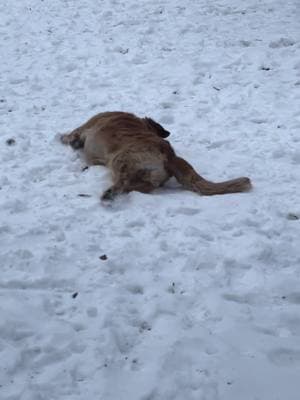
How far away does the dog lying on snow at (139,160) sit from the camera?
5.91 meters

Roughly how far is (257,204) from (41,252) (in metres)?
2.18

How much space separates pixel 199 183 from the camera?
5.97m

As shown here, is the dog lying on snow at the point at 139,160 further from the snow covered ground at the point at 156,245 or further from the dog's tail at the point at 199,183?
the snow covered ground at the point at 156,245

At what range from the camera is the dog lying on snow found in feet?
19.4

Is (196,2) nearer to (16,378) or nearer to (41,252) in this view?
(41,252)

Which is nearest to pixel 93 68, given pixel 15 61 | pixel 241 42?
pixel 15 61

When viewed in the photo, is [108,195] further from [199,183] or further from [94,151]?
[94,151]

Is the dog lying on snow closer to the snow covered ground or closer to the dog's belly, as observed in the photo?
the dog's belly

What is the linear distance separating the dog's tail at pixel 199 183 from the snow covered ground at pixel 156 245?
14 cm

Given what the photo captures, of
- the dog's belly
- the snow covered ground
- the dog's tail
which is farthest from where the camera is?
the dog's belly

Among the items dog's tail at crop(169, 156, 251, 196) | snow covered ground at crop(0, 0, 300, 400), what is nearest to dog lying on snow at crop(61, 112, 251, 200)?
dog's tail at crop(169, 156, 251, 196)

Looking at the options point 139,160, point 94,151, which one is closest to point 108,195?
point 139,160

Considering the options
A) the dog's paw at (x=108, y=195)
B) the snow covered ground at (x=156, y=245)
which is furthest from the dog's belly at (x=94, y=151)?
the dog's paw at (x=108, y=195)

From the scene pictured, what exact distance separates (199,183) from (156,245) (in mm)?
1255
